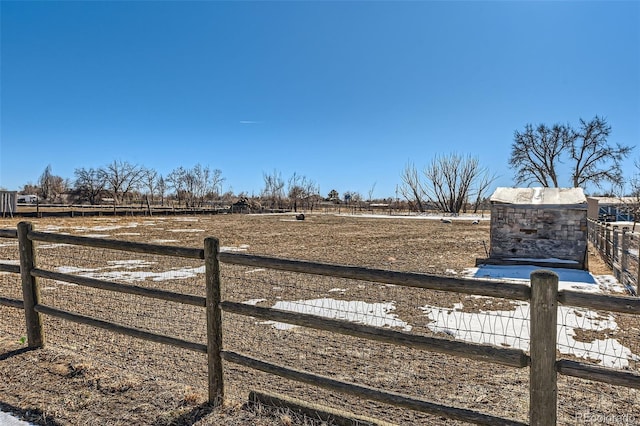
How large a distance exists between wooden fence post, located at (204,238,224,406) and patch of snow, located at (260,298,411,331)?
7.82ft

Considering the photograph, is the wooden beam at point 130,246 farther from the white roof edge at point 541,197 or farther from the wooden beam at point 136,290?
the white roof edge at point 541,197

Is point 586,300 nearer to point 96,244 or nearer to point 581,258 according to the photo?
point 96,244

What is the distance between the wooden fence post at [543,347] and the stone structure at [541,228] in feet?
32.1

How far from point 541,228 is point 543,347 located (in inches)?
402

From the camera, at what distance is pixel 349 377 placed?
387 cm

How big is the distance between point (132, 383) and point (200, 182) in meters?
70.8

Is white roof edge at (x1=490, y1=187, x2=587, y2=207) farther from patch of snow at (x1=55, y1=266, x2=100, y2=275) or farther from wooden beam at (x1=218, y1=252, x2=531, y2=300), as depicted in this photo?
patch of snow at (x1=55, y1=266, x2=100, y2=275)

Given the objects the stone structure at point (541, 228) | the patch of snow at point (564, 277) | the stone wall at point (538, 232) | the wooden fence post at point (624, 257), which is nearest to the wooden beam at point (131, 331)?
the patch of snow at point (564, 277)

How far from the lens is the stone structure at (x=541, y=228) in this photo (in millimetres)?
10672

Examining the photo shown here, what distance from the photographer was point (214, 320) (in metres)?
3.02

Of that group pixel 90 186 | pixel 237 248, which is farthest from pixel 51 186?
pixel 237 248

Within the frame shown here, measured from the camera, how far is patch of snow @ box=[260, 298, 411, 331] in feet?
18.4

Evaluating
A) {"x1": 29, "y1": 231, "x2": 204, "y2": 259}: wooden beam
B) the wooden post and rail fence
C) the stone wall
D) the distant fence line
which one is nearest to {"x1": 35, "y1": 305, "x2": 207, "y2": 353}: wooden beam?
the wooden post and rail fence

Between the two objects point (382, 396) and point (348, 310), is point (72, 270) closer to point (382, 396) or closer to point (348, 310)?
point (348, 310)
